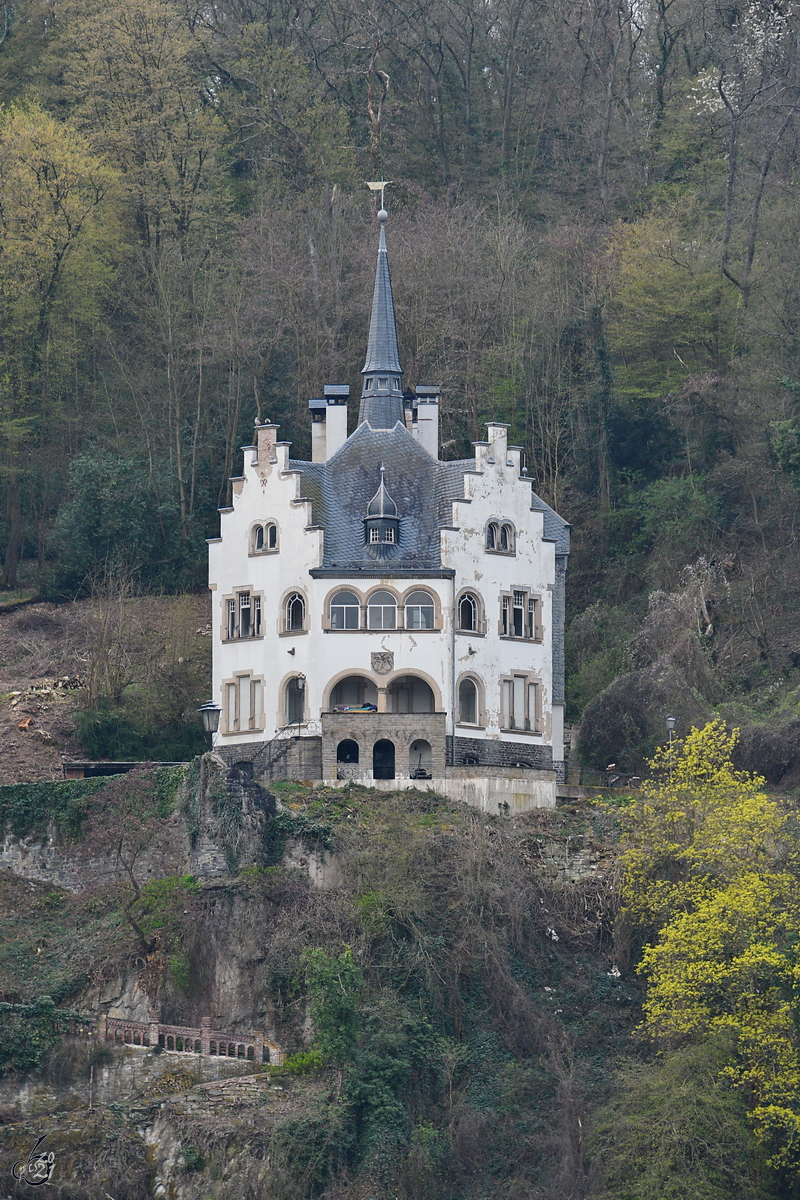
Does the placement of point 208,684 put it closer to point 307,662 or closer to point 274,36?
point 307,662

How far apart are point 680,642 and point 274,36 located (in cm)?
3060

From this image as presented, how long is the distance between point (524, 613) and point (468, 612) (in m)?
1.88

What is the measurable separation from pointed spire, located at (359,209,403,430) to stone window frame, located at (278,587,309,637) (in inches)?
245

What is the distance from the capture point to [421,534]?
224 ft

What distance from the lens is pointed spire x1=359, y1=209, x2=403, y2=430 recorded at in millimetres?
71625

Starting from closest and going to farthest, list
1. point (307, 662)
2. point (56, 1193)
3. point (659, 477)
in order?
point (56, 1193) → point (307, 662) → point (659, 477)

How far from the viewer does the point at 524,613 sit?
6906cm

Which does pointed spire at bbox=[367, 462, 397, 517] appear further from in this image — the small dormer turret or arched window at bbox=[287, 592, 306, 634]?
arched window at bbox=[287, 592, 306, 634]

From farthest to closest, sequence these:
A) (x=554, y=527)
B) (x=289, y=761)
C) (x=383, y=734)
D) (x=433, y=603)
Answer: (x=554, y=527) → (x=433, y=603) → (x=289, y=761) → (x=383, y=734)

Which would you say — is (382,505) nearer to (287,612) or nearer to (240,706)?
(287,612)

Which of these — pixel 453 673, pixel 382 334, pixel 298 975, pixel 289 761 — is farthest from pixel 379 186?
pixel 298 975

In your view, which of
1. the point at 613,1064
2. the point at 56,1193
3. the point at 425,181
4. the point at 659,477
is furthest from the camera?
the point at 425,181

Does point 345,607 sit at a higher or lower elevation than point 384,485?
lower

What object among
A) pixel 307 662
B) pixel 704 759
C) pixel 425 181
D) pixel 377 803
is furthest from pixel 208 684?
pixel 425 181
